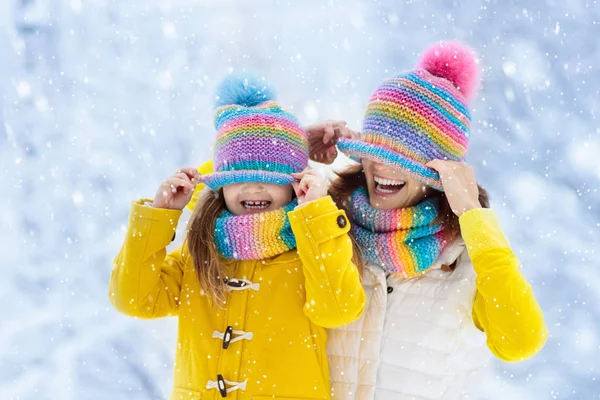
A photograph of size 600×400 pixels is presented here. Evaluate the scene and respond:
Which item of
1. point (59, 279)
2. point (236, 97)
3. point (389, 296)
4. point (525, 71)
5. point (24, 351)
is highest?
point (236, 97)

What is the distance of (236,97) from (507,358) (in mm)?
1185

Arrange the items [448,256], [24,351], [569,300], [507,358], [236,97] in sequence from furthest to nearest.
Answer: [24,351] < [569,300] < [236,97] < [448,256] < [507,358]

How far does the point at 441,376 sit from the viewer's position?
209cm

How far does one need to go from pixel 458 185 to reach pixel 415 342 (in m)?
0.48

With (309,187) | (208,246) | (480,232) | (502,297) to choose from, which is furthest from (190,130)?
(502,297)

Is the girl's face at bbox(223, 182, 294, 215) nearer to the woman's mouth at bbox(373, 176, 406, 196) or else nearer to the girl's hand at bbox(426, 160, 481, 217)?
the woman's mouth at bbox(373, 176, 406, 196)

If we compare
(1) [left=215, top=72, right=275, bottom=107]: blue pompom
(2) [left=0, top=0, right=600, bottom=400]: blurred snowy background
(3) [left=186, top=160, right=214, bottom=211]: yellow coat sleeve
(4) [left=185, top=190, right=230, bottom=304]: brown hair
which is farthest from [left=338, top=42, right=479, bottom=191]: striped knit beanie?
(2) [left=0, top=0, right=600, bottom=400]: blurred snowy background

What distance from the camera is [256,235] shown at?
2141 mm

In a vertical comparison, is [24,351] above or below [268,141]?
below

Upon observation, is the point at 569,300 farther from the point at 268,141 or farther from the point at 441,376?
the point at 268,141

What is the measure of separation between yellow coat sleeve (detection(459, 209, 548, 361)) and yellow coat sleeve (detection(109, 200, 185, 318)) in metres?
0.91

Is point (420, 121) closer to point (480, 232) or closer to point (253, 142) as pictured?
point (480, 232)

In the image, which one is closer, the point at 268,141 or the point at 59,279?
the point at 268,141

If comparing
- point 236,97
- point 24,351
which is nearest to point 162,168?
point 24,351
